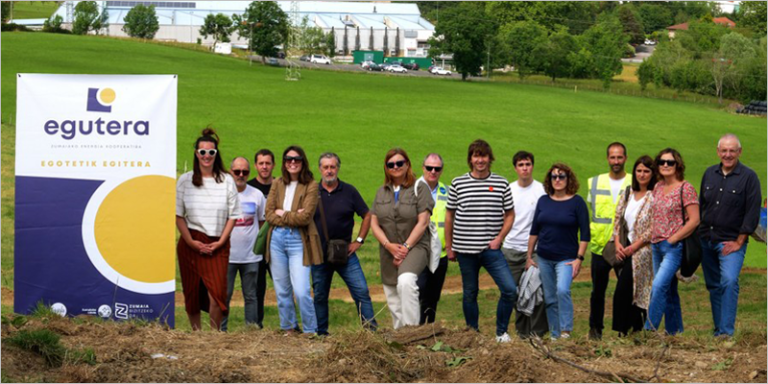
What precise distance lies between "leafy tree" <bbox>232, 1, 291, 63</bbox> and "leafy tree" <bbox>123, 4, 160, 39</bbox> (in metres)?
13.3

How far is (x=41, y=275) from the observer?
8.90 metres

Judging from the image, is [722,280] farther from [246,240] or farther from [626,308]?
[246,240]

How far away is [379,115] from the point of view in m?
51.0

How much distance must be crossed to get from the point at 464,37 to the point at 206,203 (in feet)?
204

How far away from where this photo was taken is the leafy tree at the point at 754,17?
82.4 m

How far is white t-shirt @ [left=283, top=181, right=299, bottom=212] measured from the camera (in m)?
9.66

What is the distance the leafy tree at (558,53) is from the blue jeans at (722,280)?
63.2m

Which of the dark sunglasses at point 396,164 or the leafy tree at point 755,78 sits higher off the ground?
the leafy tree at point 755,78

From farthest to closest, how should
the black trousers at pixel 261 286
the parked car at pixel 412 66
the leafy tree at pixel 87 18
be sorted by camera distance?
the leafy tree at pixel 87 18 → the parked car at pixel 412 66 → the black trousers at pixel 261 286

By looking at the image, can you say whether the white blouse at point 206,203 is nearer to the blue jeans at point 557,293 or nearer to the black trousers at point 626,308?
the blue jeans at point 557,293

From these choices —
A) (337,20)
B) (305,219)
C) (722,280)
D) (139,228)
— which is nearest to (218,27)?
(337,20)

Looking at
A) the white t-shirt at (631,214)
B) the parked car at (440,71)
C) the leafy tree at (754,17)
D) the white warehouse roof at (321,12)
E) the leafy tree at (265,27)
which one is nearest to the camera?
the white t-shirt at (631,214)

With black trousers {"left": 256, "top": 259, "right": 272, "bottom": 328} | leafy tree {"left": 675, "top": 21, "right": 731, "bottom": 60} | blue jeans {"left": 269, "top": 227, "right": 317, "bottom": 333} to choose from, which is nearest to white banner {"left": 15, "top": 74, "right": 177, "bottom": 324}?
blue jeans {"left": 269, "top": 227, "right": 317, "bottom": 333}

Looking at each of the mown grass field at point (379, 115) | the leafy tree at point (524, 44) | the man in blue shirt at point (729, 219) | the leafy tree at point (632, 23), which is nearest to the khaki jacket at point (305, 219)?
the man in blue shirt at point (729, 219)
